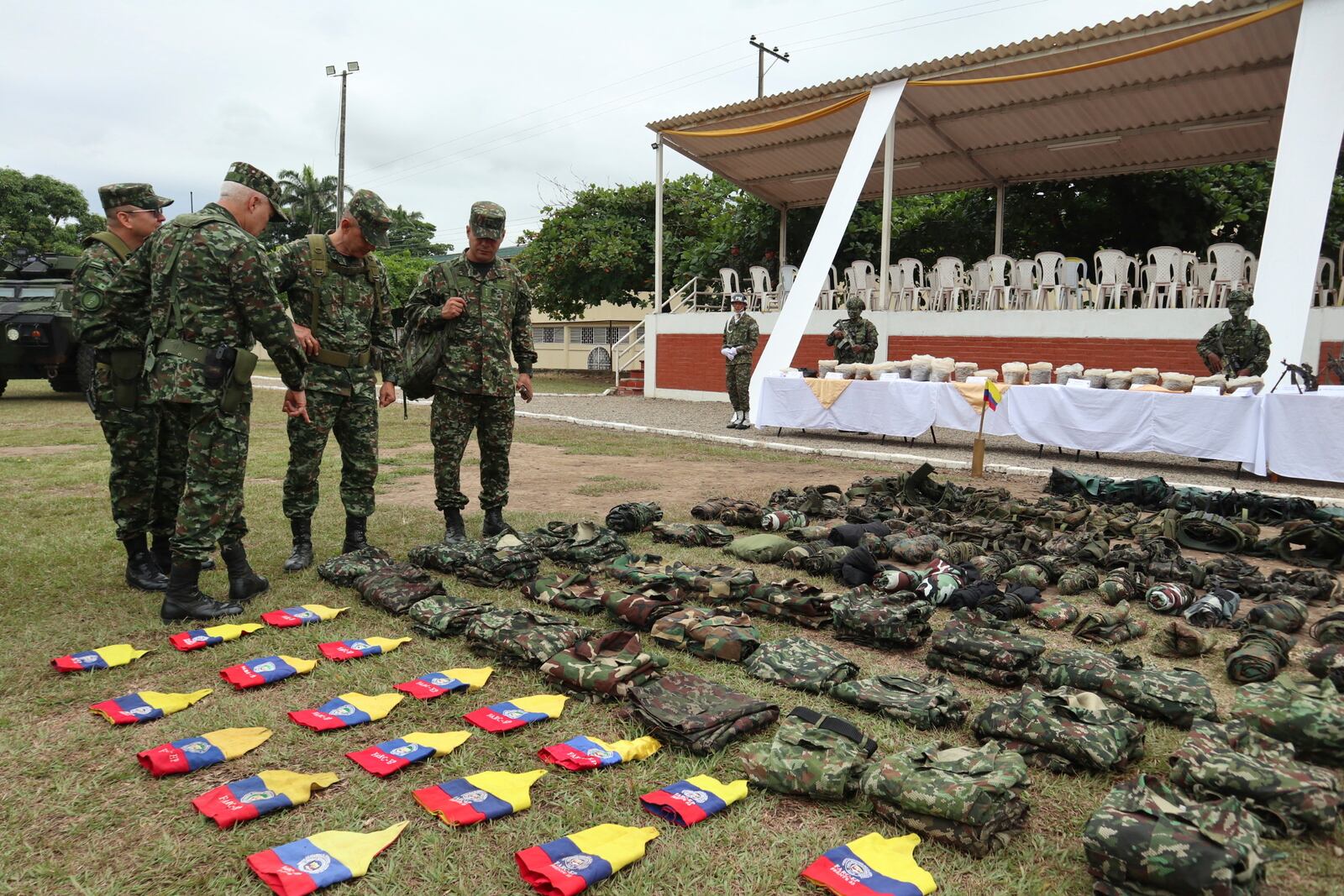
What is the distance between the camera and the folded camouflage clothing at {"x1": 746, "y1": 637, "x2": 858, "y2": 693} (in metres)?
3.18

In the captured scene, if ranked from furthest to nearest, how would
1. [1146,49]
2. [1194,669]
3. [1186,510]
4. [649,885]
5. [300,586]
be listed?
[1146,49] < [1186,510] < [300,586] < [1194,669] < [649,885]

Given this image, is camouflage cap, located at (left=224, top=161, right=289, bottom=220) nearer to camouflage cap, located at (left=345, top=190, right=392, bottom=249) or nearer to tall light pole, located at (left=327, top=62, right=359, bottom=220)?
camouflage cap, located at (left=345, top=190, right=392, bottom=249)

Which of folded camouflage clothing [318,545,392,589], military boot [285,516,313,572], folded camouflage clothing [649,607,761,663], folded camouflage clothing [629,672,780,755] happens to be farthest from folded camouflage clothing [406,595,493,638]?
military boot [285,516,313,572]

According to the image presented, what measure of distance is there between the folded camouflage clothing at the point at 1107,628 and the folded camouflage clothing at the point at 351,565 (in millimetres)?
3458

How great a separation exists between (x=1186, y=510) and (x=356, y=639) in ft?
19.2

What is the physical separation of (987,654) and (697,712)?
4.24 feet

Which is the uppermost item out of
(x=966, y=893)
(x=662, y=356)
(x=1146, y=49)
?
(x=1146, y=49)

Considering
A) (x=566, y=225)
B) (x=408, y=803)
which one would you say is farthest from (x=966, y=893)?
(x=566, y=225)

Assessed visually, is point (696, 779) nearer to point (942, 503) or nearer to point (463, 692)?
point (463, 692)

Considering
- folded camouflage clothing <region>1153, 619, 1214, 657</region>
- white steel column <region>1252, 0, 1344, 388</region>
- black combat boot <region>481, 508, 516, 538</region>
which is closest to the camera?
folded camouflage clothing <region>1153, 619, 1214, 657</region>

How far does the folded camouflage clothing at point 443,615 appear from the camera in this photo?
3.64 meters

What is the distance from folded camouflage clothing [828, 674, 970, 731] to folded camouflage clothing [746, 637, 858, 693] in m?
0.06

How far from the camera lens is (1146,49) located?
11.0 meters

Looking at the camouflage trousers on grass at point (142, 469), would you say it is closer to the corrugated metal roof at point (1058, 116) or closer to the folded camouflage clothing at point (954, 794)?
the folded camouflage clothing at point (954, 794)
